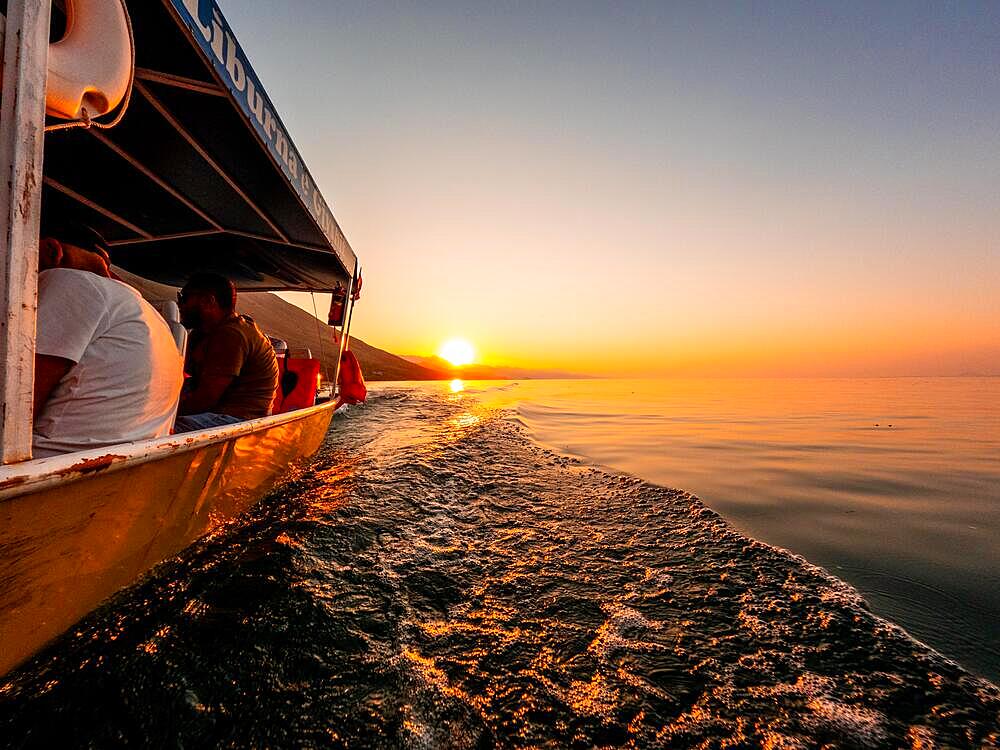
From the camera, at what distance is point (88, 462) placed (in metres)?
1.38

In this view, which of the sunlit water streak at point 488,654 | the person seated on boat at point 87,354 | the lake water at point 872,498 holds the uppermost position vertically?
the person seated on boat at point 87,354

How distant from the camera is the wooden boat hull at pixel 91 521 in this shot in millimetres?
1248

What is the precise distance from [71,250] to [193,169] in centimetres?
280

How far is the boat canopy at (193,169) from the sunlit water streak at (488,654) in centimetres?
303

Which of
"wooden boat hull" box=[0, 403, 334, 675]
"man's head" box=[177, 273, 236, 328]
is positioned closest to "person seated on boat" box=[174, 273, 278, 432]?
"man's head" box=[177, 273, 236, 328]

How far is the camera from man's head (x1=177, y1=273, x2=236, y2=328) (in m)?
3.36

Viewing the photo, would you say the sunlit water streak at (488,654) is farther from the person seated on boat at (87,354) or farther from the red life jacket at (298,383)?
the red life jacket at (298,383)

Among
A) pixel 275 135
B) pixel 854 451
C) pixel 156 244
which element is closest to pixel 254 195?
pixel 275 135

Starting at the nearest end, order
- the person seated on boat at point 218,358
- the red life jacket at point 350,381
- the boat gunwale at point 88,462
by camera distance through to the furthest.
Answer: the boat gunwale at point 88,462
the person seated on boat at point 218,358
the red life jacket at point 350,381

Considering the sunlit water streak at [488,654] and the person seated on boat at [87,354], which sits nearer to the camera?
the sunlit water streak at [488,654]

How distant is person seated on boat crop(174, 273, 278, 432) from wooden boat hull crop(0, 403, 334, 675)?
1030 millimetres

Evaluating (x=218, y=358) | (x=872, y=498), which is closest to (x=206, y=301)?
(x=218, y=358)

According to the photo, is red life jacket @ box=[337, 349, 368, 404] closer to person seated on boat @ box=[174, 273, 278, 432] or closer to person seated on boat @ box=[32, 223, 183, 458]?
person seated on boat @ box=[174, 273, 278, 432]

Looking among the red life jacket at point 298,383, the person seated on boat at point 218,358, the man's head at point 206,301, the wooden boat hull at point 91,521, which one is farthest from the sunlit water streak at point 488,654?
the red life jacket at point 298,383
